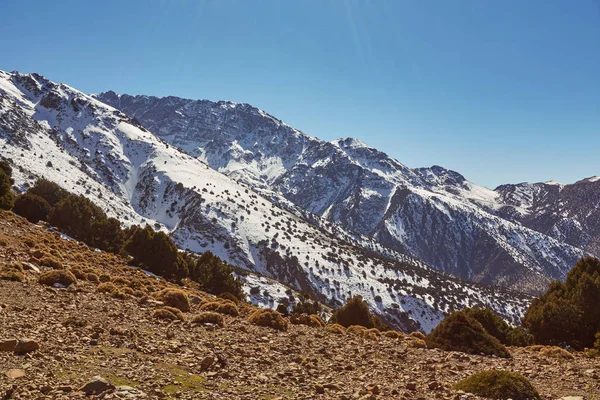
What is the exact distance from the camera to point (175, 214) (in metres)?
190

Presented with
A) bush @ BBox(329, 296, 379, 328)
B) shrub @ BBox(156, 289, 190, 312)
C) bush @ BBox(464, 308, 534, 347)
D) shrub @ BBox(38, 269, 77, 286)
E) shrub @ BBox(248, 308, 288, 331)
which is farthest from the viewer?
bush @ BBox(329, 296, 379, 328)

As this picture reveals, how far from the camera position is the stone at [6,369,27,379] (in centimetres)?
887

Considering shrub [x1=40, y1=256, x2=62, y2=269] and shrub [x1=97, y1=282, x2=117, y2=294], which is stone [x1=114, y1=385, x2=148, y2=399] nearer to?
shrub [x1=97, y1=282, x2=117, y2=294]

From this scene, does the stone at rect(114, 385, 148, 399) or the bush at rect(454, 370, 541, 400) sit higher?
the bush at rect(454, 370, 541, 400)

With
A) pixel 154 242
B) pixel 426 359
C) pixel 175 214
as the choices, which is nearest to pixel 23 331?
pixel 426 359

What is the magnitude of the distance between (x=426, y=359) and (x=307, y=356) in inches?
236

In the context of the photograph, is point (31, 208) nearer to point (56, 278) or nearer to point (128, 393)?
point (56, 278)

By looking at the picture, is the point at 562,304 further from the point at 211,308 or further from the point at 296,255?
the point at 296,255

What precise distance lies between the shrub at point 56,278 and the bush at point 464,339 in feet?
65.8

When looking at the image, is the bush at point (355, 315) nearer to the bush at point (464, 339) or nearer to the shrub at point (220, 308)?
the bush at point (464, 339)

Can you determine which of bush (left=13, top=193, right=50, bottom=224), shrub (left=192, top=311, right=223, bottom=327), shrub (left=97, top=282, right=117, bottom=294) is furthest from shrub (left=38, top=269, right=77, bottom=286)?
bush (left=13, top=193, right=50, bottom=224)

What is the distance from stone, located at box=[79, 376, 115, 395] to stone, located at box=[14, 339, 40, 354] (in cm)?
298

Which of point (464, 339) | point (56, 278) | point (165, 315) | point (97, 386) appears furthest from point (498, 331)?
point (56, 278)

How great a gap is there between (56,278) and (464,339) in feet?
73.2
